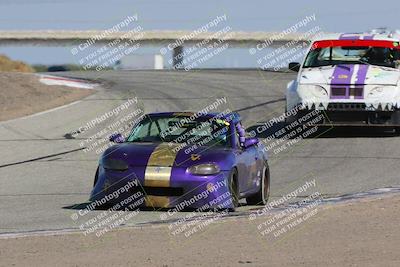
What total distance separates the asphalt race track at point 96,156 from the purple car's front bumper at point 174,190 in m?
0.21

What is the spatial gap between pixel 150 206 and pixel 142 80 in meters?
19.1

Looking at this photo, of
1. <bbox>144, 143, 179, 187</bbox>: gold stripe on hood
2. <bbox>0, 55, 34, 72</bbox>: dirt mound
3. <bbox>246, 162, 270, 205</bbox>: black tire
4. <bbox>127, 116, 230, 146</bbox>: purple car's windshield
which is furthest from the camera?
<bbox>0, 55, 34, 72</bbox>: dirt mound

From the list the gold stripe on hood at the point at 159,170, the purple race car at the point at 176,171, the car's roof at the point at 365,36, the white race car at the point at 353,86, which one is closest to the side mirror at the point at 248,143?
the purple race car at the point at 176,171

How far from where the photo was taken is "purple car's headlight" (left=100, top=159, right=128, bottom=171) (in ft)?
34.6

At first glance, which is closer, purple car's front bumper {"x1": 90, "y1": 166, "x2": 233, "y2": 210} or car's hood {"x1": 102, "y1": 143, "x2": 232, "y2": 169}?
purple car's front bumper {"x1": 90, "y1": 166, "x2": 233, "y2": 210}

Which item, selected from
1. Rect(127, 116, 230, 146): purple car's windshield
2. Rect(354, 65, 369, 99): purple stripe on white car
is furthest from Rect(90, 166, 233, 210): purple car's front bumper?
Rect(354, 65, 369, 99): purple stripe on white car

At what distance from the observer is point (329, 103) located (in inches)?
679

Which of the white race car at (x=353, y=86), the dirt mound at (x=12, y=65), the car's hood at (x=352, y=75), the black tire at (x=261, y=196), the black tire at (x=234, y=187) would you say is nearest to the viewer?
the black tire at (x=234, y=187)

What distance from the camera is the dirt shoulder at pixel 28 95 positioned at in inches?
867

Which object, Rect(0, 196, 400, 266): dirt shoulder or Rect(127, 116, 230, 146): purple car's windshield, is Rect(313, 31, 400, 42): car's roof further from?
Rect(0, 196, 400, 266): dirt shoulder

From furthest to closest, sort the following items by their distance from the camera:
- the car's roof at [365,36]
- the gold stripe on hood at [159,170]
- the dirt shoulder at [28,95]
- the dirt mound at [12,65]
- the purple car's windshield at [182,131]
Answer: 1. the dirt mound at [12,65]
2. the dirt shoulder at [28,95]
3. the car's roof at [365,36]
4. the purple car's windshield at [182,131]
5. the gold stripe on hood at [159,170]

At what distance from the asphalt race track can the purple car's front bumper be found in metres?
0.21

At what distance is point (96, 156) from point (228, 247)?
869cm

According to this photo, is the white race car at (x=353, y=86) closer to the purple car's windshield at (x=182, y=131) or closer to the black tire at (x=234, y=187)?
the purple car's windshield at (x=182, y=131)
